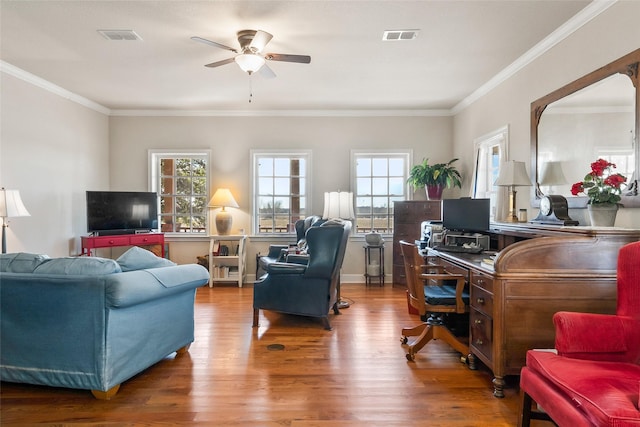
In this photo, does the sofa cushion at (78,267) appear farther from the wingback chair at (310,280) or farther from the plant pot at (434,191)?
the plant pot at (434,191)

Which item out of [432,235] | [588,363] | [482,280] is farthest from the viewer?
[432,235]

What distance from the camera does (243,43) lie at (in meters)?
3.30

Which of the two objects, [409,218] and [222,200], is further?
[222,200]

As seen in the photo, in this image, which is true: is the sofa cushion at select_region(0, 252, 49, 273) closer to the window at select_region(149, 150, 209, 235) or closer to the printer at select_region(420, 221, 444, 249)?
the printer at select_region(420, 221, 444, 249)

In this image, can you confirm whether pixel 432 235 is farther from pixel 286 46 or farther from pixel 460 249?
pixel 286 46

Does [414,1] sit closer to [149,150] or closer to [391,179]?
[391,179]

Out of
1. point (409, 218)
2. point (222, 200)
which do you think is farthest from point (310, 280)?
point (222, 200)

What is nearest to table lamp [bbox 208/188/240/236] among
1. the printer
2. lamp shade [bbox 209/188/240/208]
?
lamp shade [bbox 209/188/240/208]

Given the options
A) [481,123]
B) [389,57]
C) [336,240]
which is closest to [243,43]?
[389,57]

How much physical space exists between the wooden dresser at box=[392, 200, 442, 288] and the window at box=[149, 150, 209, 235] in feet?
10.0

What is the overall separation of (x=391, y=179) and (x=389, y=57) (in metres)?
2.51

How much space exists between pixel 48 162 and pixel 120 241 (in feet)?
4.31

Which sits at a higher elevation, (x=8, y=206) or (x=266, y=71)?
(x=266, y=71)

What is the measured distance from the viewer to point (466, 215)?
3.78 m
